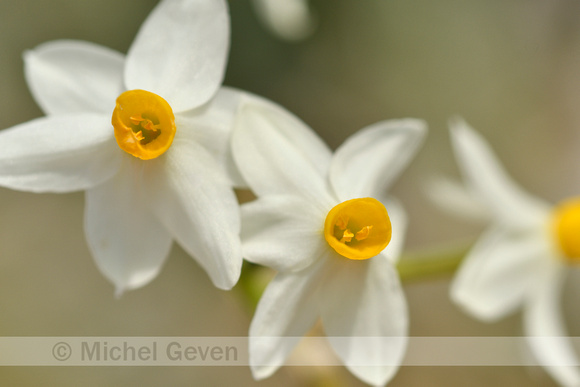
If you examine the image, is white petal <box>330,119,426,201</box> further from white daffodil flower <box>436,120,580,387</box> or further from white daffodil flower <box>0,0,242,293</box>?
white daffodil flower <box>436,120,580,387</box>

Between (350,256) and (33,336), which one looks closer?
(350,256)

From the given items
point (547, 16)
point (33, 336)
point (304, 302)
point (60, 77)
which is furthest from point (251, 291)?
point (547, 16)

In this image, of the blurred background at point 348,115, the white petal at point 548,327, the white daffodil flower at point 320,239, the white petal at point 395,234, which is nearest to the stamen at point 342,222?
the white daffodil flower at point 320,239

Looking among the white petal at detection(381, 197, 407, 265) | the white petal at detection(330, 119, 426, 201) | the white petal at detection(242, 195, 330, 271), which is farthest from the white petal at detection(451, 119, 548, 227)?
the white petal at detection(242, 195, 330, 271)

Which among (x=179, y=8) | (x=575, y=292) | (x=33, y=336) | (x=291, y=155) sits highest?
(x=179, y=8)

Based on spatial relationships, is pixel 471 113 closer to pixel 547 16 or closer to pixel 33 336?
pixel 547 16

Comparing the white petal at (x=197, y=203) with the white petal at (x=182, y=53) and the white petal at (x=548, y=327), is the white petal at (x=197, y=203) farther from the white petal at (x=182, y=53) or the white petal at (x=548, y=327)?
the white petal at (x=548, y=327)
